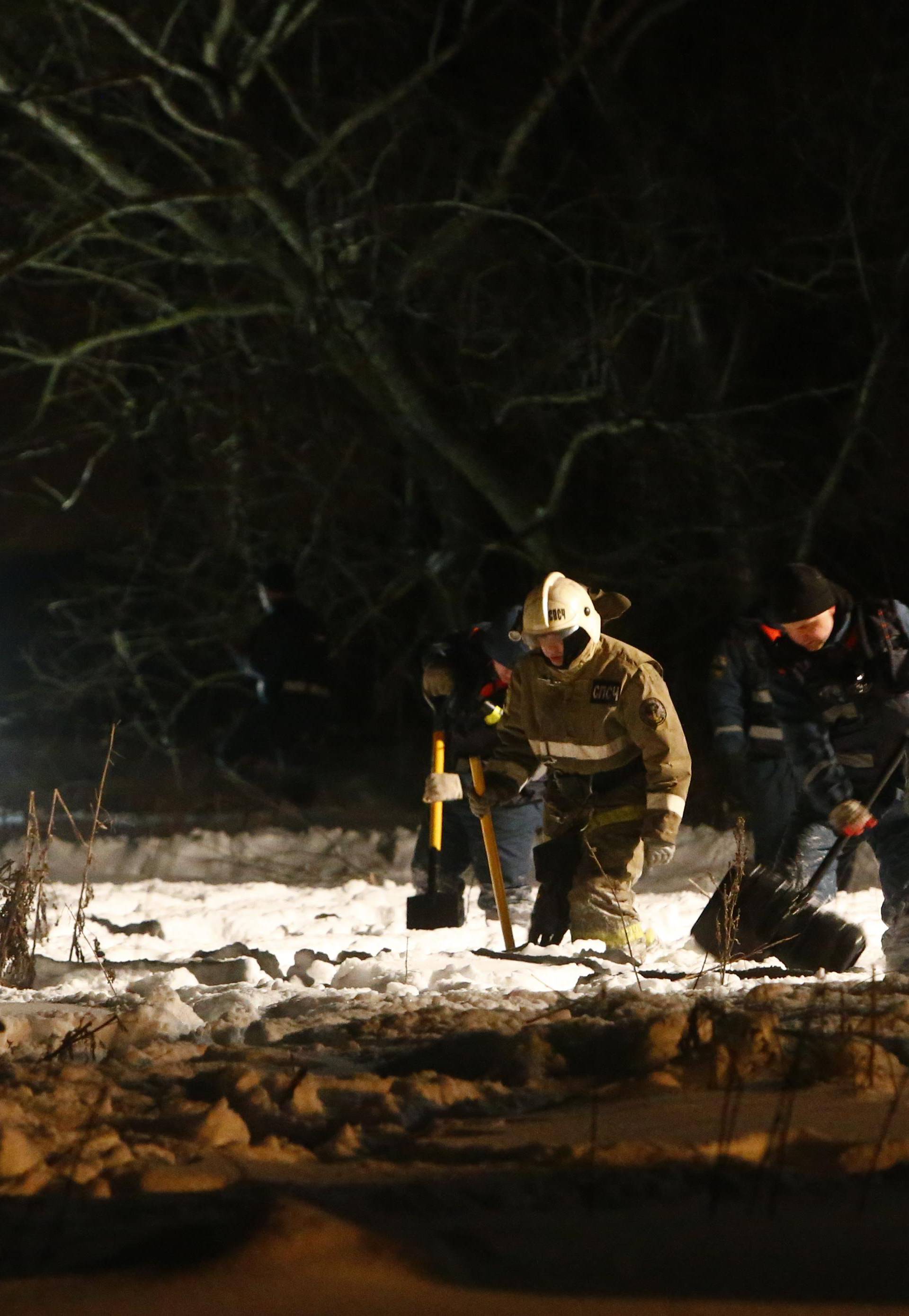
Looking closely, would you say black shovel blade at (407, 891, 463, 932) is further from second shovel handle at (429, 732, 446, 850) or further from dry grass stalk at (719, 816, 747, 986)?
dry grass stalk at (719, 816, 747, 986)

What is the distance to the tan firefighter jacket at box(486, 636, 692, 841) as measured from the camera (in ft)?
20.2

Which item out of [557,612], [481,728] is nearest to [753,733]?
[481,728]

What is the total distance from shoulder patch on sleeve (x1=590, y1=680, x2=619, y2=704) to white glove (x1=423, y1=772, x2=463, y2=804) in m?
1.32

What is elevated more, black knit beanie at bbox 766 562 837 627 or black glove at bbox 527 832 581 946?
black knit beanie at bbox 766 562 837 627

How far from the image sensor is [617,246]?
1361cm

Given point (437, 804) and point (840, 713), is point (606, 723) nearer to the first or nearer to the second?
point (840, 713)

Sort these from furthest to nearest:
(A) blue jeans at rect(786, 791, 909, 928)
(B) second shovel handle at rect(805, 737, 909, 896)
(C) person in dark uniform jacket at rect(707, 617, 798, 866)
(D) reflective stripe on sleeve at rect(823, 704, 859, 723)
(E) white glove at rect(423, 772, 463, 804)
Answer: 1. (C) person in dark uniform jacket at rect(707, 617, 798, 866)
2. (E) white glove at rect(423, 772, 463, 804)
3. (D) reflective stripe on sleeve at rect(823, 704, 859, 723)
4. (A) blue jeans at rect(786, 791, 909, 928)
5. (B) second shovel handle at rect(805, 737, 909, 896)

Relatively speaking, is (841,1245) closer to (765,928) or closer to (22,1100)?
(22,1100)

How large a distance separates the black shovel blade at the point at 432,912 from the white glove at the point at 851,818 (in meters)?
2.17

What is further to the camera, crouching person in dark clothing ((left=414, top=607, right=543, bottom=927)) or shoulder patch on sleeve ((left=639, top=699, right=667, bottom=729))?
crouching person in dark clothing ((left=414, top=607, right=543, bottom=927))

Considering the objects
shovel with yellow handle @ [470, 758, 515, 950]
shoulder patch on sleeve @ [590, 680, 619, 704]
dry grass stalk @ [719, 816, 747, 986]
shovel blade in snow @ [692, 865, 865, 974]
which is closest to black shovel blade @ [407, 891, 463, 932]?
shovel with yellow handle @ [470, 758, 515, 950]

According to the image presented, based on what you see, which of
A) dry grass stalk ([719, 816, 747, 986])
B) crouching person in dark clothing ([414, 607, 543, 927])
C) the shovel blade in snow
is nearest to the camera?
dry grass stalk ([719, 816, 747, 986])

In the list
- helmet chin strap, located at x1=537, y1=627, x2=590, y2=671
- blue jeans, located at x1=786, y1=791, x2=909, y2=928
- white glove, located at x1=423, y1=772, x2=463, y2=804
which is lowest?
blue jeans, located at x1=786, y1=791, x2=909, y2=928

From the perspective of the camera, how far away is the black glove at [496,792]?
6875 millimetres
